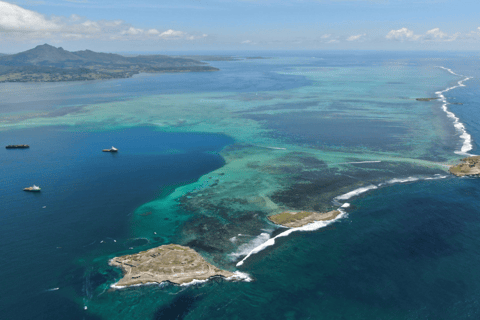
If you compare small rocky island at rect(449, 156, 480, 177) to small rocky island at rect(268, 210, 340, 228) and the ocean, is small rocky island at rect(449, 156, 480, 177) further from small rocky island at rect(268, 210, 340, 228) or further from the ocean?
small rocky island at rect(268, 210, 340, 228)

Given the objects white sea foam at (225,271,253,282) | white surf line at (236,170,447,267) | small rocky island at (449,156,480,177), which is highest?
small rocky island at (449,156,480,177)

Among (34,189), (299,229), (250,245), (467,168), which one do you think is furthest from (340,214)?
(34,189)

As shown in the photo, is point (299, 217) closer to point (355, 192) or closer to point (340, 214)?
point (340, 214)

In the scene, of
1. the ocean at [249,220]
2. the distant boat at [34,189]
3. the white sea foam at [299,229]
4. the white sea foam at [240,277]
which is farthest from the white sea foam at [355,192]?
the distant boat at [34,189]

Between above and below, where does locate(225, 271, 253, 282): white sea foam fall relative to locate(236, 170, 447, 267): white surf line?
below

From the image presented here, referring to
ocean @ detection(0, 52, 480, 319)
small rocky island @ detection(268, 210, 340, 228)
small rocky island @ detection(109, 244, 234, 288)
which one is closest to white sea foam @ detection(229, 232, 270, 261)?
ocean @ detection(0, 52, 480, 319)

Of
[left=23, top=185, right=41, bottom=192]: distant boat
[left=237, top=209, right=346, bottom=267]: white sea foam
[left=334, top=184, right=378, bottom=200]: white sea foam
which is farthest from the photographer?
[left=23, top=185, right=41, bottom=192]: distant boat

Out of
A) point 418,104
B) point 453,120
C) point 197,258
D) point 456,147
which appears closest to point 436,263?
point 197,258
